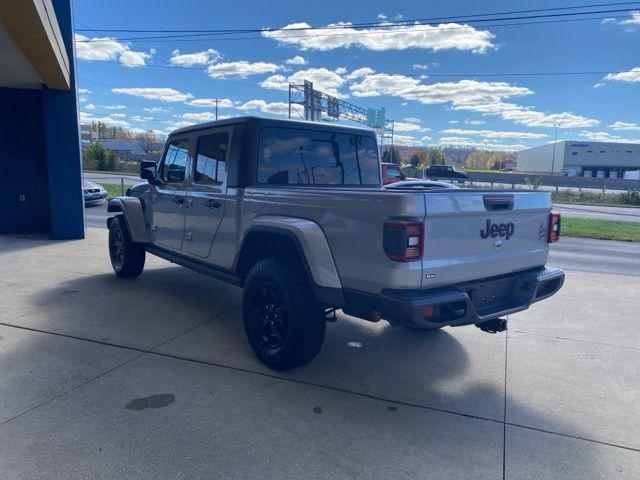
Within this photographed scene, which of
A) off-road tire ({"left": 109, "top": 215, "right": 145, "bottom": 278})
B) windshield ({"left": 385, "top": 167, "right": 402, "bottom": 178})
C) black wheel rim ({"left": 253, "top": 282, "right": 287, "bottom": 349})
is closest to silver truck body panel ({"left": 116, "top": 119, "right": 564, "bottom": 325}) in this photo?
black wheel rim ({"left": 253, "top": 282, "right": 287, "bottom": 349})

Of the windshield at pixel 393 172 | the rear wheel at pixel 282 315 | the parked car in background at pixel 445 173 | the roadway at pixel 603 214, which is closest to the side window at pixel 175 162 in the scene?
the rear wheel at pixel 282 315

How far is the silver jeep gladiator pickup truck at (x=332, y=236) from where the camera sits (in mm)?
3178

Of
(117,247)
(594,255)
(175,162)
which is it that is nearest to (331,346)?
(175,162)

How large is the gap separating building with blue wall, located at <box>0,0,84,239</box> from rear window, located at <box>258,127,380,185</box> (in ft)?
17.4

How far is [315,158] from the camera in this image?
4.83m

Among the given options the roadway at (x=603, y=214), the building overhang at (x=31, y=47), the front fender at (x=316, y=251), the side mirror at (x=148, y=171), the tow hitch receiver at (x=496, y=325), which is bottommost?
the roadway at (x=603, y=214)

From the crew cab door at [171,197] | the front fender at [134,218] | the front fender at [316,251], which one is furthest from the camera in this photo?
the front fender at [134,218]

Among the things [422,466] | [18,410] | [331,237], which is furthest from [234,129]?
[422,466]

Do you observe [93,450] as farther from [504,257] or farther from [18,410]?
[504,257]

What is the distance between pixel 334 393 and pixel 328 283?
86cm

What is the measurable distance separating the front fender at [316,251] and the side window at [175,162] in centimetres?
232

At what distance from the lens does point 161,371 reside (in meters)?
3.95

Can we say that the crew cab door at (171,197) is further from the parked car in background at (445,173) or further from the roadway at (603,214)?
the parked car in background at (445,173)

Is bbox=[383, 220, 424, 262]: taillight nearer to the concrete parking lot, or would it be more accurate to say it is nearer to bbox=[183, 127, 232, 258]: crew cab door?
the concrete parking lot
